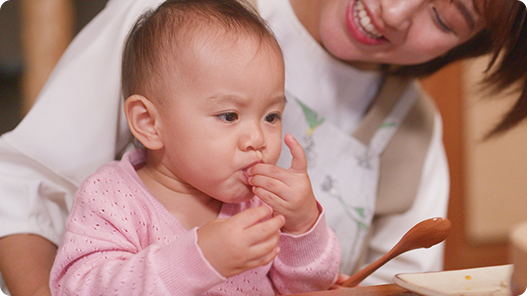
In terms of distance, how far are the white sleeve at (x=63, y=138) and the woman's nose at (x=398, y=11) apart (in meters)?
0.41

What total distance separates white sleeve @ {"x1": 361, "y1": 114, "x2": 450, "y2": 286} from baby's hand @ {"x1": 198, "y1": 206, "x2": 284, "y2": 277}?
0.64 m

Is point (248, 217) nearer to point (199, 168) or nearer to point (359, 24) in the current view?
point (199, 168)

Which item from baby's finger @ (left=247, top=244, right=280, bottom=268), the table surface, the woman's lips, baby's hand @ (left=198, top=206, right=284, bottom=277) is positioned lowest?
the table surface

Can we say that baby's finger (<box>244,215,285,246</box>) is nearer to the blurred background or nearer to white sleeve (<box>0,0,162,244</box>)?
white sleeve (<box>0,0,162,244</box>)

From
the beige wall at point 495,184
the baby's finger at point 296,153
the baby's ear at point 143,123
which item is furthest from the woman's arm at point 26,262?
the beige wall at point 495,184

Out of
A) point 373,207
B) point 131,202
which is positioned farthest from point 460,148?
point 131,202

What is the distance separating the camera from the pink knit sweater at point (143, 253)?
0.52 metres

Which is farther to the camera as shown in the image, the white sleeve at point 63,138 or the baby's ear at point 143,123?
the white sleeve at point 63,138

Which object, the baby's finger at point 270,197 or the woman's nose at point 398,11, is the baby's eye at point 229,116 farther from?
the woman's nose at point 398,11

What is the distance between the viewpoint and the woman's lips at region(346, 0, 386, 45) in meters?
0.90

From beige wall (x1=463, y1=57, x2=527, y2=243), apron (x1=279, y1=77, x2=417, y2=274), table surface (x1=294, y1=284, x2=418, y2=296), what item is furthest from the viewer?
beige wall (x1=463, y1=57, x2=527, y2=243)

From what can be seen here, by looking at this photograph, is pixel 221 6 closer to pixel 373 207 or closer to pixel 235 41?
pixel 235 41

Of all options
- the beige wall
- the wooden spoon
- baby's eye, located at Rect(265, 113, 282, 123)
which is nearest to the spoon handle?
the wooden spoon

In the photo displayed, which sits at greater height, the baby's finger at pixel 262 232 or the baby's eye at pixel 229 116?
the baby's eye at pixel 229 116
